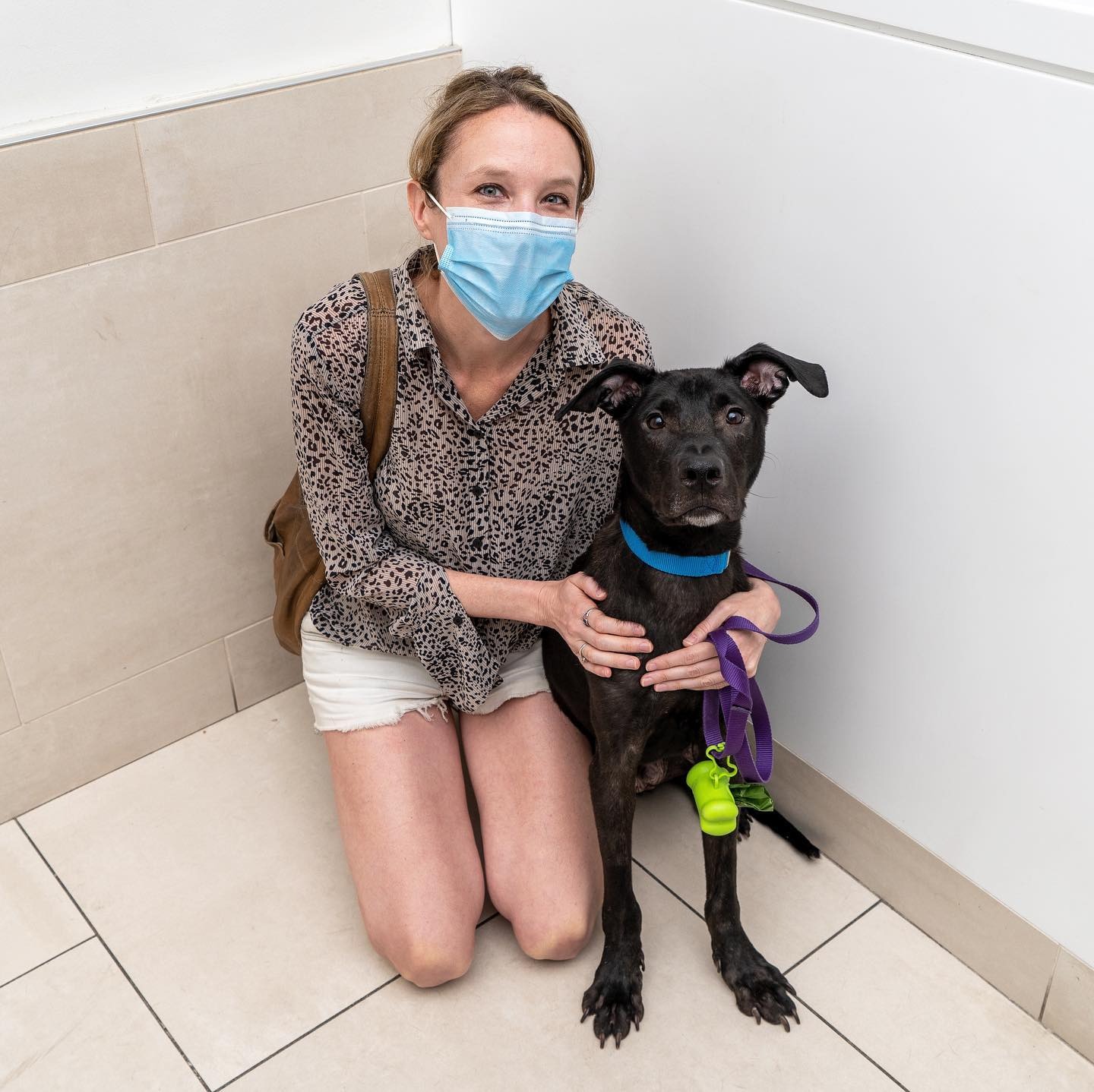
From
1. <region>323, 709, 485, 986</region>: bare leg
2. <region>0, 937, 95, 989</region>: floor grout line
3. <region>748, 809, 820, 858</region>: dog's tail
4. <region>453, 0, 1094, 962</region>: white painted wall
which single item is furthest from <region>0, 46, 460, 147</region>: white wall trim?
<region>748, 809, 820, 858</region>: dog's tail

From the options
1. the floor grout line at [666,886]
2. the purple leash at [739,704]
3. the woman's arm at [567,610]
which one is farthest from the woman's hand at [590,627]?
the floor grout line at [666,886]

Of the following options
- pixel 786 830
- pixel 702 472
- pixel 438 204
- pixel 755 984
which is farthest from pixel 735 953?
pixel 438 204

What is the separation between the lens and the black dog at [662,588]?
1.64m

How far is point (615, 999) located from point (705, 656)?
0.59 metres

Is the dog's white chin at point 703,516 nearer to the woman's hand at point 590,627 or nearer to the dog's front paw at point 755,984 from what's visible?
the woman's hand at point 590,627

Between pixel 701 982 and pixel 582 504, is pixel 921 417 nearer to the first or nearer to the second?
pixel 582 504

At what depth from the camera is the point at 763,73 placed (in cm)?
176

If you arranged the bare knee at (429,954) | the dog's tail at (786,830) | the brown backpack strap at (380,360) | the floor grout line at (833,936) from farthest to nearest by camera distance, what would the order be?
the dog's tail at (786,830) → the floor grout line at (833,936) → the bare knee at (429,954) → the brown backpack strap at (380,360)

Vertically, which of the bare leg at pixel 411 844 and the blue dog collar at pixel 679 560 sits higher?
the blue dog collar at pixel 679 560

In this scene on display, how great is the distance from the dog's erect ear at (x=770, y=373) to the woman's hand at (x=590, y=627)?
0.37 m

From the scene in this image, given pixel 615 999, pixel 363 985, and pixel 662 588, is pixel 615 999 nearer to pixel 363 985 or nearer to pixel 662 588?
pixel 363 985

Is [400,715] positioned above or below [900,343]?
below

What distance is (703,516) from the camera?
1614mm

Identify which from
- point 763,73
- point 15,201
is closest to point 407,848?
point 15,201
